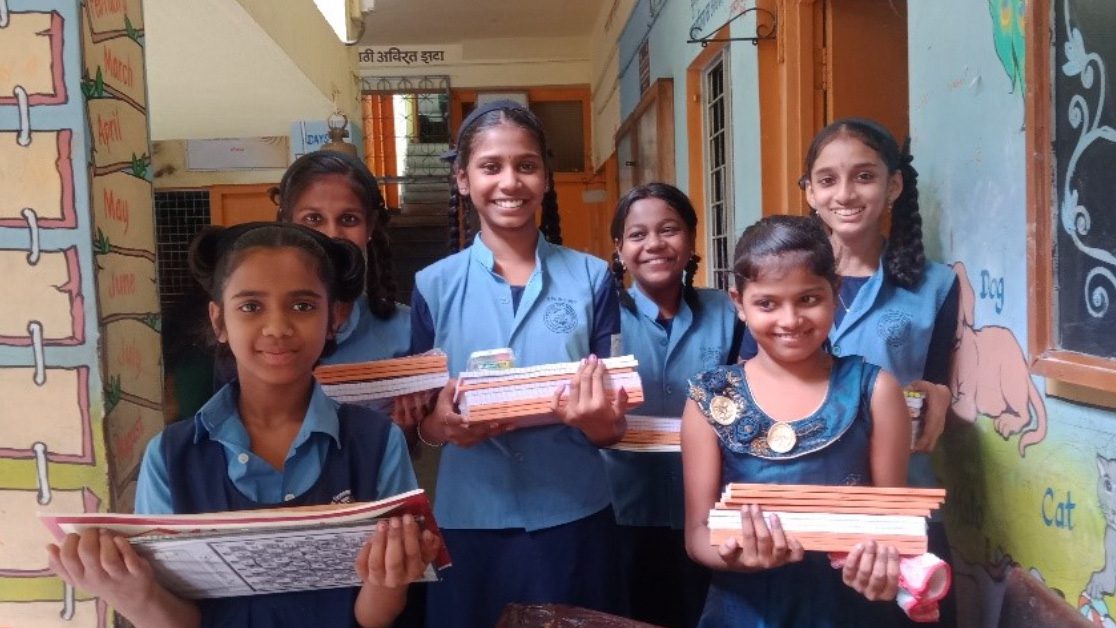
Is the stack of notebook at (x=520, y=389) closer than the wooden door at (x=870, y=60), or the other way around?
the stack of notebook at (x=520, y=389)

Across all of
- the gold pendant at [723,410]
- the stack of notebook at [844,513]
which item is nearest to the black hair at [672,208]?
the gold pendant at [723,410]

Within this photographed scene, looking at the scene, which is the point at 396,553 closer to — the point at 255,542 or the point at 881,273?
the point at 255,542

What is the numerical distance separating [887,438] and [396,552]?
3.02ft

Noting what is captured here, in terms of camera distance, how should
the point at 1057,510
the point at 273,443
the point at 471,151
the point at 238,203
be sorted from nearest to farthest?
the point at 273,443 → the point at 1057,510 → the point at 471,151 → the point at 238,203

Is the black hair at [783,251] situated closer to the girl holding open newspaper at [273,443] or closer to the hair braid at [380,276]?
the girl holding open newspaper at [273,443]

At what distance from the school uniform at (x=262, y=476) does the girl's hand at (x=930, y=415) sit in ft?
3.63

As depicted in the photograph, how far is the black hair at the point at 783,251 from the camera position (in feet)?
5.39

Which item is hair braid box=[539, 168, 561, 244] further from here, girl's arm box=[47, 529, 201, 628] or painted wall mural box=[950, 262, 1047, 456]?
girl's arm box=[47, 529, 201, 628]

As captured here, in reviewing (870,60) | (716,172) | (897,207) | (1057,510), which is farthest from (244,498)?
(716,172)

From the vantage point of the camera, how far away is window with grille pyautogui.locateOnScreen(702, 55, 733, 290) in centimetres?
517

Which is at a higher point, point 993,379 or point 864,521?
point 993,379

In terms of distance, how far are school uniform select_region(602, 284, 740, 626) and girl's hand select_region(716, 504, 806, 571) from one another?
74 cm

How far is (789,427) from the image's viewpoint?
62.9 inches

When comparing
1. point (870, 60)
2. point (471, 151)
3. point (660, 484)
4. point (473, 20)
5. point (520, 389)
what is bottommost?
point (660, 484)
